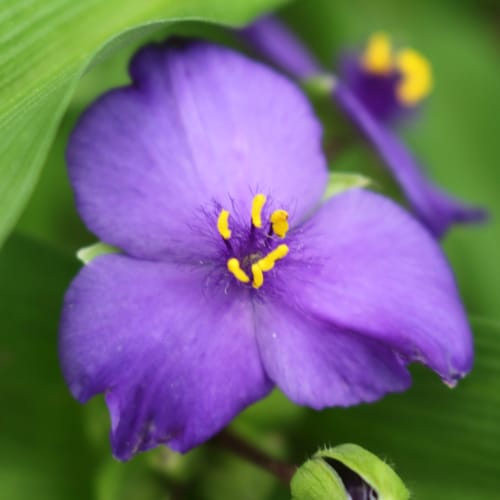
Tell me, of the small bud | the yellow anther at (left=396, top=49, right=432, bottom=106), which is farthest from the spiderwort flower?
the small bud

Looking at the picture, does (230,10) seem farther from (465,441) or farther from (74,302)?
(465,441)

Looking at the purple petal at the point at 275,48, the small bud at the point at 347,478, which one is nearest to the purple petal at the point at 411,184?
the purple petal at the point at 275,48

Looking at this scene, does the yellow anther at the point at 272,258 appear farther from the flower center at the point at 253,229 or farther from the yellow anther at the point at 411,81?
the yellow anther at the point at 411,81

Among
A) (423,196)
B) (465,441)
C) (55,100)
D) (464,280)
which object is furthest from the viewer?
(464,280)

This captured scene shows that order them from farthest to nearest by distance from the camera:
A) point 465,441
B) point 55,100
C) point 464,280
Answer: point 464,280 < point 465,441 < point 55,100

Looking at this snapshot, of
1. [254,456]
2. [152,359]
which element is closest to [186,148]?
[152,359]

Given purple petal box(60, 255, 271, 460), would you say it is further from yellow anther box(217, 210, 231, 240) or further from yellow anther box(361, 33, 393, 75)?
yellow anther box(361, 33, 393, 75)

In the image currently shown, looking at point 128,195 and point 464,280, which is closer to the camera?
point 128,195

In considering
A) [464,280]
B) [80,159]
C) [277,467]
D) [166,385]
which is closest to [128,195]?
[80,159]
